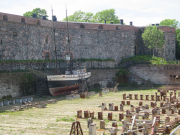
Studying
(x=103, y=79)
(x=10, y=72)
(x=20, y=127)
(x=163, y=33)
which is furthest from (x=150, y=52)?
(x=20, y=127)

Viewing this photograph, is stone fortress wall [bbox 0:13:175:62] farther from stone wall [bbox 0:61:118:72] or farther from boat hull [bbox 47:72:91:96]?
boat hull [bbox 47:72:91:96]

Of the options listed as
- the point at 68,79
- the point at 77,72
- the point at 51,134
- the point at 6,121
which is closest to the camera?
the point at 51,134

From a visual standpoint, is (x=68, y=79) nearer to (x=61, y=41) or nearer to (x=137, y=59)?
(x=61, y=41)

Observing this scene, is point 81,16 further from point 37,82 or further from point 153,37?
point 37,82

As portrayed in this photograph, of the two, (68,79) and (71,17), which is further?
(71,17)

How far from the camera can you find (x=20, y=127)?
13375 mm

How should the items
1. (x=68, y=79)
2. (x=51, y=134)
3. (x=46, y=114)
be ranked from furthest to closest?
(x=68, y=79) → (x=46, y=114) → (x=51, y=134)

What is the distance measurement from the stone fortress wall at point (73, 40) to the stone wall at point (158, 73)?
17.7ft

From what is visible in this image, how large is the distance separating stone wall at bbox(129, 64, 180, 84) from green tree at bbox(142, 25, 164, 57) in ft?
22.1

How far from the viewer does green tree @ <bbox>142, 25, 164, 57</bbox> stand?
4405 cm

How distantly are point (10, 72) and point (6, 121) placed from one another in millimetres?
14119

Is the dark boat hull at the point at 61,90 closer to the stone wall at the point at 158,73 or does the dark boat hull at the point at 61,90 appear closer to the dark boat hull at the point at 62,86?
the dark boat hull at the point at 62,86

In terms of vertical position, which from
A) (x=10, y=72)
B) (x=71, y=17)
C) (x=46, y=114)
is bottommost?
(x=46, y=114)

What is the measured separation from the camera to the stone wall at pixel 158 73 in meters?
38.5
